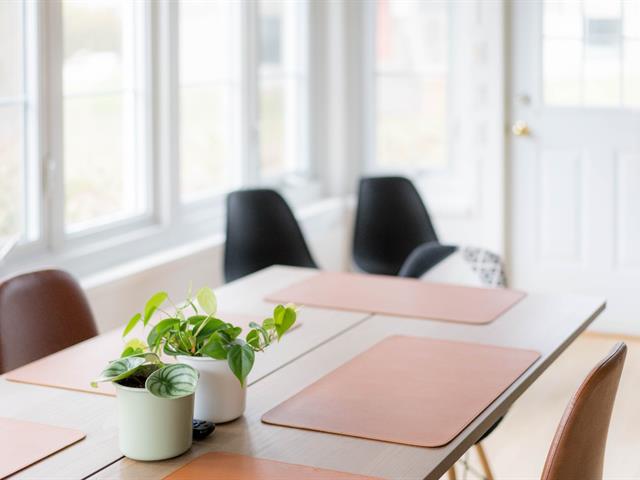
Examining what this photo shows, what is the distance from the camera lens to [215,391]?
6.66ft

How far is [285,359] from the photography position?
254 centimetres

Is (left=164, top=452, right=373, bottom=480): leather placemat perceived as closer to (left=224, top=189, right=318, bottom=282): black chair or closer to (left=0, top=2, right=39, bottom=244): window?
(left=0, top=2, right=39, bottom=244): window

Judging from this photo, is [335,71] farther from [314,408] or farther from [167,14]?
[314,408]

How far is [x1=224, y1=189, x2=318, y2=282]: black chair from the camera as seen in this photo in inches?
167

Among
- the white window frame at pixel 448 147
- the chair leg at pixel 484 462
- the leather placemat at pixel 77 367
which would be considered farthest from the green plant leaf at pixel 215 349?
the white window frame at pixel 448 147

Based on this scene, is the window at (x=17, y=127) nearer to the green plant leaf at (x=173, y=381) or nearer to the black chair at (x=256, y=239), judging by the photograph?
the black chair at (x=256, y=239)

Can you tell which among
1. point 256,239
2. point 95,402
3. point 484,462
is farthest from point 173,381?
point 256,239

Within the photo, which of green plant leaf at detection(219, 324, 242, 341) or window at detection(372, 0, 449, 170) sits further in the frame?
window at detection(372, 0, 449, 170)

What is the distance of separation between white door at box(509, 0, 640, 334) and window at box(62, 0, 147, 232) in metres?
2.20

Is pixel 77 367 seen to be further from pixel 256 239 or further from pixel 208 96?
pixel 208 96

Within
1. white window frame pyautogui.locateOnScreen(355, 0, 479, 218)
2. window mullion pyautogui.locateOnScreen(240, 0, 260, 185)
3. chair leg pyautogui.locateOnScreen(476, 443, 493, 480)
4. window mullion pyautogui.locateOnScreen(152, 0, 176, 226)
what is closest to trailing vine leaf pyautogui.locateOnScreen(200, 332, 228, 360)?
chair leg pyautogui.locateOnScreen(476, 443, 493, 480)

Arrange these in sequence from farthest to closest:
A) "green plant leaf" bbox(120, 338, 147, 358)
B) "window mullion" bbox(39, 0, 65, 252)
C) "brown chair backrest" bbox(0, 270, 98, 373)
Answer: "window mullion" bbox(39, 0, 65, 252)
"brown chair backrest" bbox(0, 270, 98, 373)
"green plant leaf" bbox(120, 338, 147, 358)

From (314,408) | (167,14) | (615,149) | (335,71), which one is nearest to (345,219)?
(335,71)

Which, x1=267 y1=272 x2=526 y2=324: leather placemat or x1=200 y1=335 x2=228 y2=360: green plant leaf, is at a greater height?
x1=200 y1=335 x2=228 y2=360: green plant leaf
